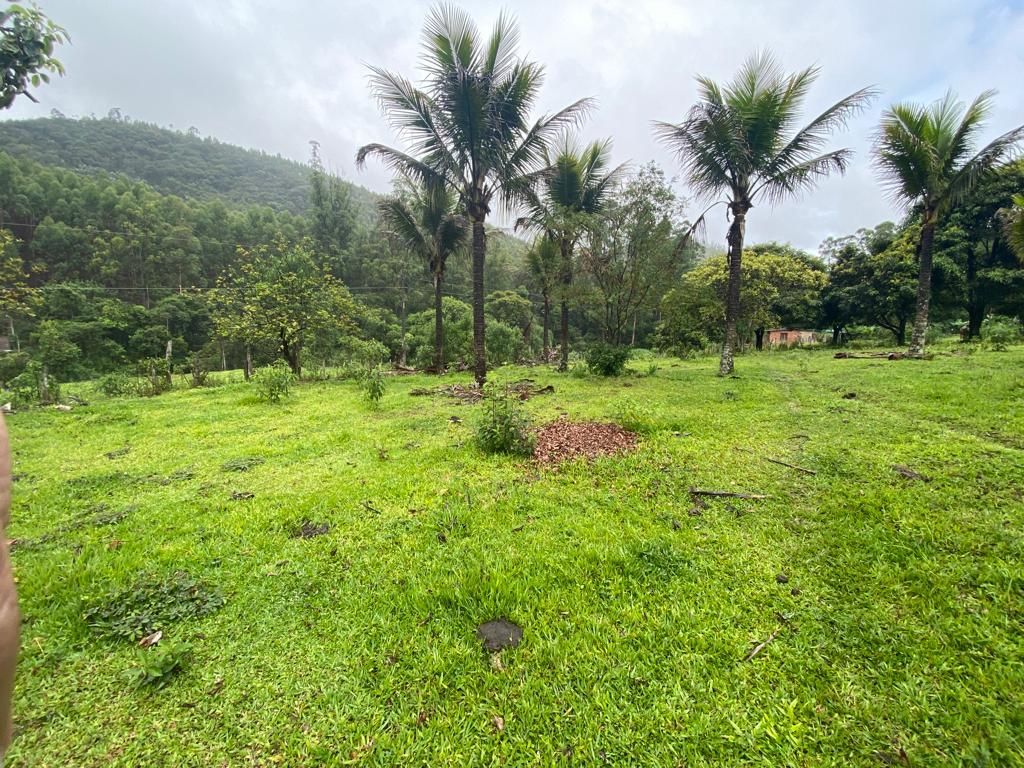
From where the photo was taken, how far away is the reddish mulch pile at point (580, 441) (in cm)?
470

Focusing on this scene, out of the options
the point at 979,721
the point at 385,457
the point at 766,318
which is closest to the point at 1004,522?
the point at 979,721

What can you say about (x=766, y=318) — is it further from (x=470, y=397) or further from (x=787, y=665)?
(x=787, y=665)

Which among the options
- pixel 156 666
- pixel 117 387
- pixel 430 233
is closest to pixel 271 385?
pixel 117 387

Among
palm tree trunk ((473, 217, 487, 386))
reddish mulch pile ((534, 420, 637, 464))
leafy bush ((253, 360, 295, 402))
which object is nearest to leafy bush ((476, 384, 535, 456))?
reddish mulch pile ((534, 420, 637, 464))

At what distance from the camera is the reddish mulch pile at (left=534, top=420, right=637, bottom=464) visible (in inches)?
185

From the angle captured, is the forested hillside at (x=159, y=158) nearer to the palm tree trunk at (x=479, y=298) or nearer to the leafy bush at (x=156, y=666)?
the palm tree trunk at (x=479, y=298)

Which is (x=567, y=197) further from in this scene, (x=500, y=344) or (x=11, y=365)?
(x=11, y=365)

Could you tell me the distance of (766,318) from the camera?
19.4 m

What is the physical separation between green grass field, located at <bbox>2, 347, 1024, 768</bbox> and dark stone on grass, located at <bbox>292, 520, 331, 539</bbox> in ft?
0.29

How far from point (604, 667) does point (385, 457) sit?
11.6ft

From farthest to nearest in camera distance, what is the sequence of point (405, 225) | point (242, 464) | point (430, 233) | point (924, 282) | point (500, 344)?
point (500, 344), point (430, 233), point (405, 225), point (924, 282), point (242, 464)

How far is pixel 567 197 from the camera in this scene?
43.1 feet

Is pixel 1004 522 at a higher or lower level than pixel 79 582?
higher

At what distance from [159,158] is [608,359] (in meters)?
67.4
